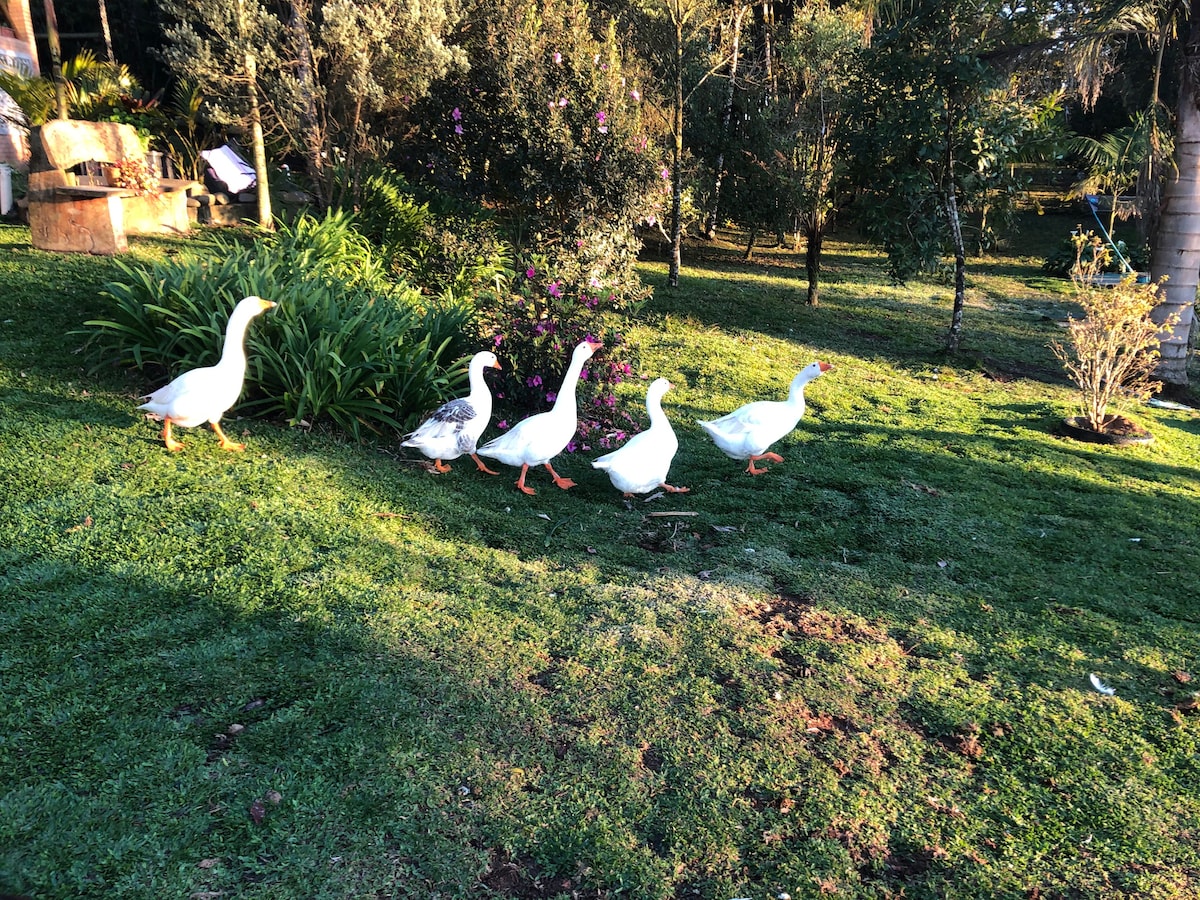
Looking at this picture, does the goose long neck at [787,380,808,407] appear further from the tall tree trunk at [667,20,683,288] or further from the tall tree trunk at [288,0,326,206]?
the tall tree trunk at [667,20,683,288]

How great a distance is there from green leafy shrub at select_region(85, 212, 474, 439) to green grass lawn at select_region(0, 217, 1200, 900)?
0.91 feet

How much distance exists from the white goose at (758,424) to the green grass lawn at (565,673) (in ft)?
1.15

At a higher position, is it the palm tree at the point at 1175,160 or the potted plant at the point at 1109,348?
the palm tree at the point at 1175,160

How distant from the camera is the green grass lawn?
96.7 inches

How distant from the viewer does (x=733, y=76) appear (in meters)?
15.8

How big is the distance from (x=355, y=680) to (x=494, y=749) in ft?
2.21

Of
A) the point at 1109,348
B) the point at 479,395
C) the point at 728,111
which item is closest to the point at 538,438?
the point at 479,395

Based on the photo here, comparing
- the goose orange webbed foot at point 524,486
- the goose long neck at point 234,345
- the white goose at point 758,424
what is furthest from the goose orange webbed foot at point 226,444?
the white goose at point 758,424

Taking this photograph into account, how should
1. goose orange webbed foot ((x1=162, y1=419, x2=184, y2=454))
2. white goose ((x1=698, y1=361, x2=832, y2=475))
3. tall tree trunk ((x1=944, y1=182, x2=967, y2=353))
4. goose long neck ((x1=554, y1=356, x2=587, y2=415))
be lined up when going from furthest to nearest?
1. tall tree trunk ((x1=944, y1=182, x2=967, y2=353))
2. white goose ((x1=698, y1=361, x2=832, y2=475))
3. goose long neck ((x1=554, y1=356, x2=587, y2=415))
4. goose orange webbed foot ((x1=162, y1=419, x2=184, y2=454))

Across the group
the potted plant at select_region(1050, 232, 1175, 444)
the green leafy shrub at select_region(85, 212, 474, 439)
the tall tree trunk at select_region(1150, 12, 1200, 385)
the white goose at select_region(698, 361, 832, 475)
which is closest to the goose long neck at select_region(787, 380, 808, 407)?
the white goose at select_region(698, 361, 832, 475)

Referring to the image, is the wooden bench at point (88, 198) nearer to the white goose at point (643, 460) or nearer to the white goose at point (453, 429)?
the white goose at point (453, 429)

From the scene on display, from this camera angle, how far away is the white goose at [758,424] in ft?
17.7

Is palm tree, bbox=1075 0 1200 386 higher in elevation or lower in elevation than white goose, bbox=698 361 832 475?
higher

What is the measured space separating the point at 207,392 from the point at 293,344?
0.96 meters
